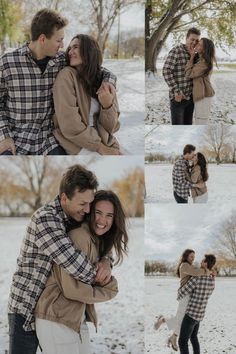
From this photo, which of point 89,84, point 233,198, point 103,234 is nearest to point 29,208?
point 103,234

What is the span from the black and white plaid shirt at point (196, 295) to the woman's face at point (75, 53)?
42.5 inches

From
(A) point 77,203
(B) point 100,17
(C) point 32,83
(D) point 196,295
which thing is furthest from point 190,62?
(D) point 196,295

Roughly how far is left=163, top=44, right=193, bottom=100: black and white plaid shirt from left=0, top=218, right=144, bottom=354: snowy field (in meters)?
0.61

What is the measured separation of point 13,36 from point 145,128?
704 millimetres

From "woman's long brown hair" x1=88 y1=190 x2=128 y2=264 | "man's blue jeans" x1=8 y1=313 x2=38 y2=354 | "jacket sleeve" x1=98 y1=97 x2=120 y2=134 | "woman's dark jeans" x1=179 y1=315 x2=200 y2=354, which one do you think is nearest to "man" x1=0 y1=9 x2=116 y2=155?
"jacket sleeve" x1=98 y1=97 x2=120 y2=134

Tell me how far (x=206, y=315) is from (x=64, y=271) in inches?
30.6

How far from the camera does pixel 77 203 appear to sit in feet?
9.36

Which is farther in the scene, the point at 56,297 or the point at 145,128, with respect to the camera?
the point at 145,128

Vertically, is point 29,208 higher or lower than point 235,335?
higher

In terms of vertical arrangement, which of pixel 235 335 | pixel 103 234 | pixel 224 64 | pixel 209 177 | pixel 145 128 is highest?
pixel 224 64

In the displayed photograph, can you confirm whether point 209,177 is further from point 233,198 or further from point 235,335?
point 235,335

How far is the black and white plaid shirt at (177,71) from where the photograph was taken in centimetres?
311

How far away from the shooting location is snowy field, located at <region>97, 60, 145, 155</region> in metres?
3.11

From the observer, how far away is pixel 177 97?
3135 millimetres
